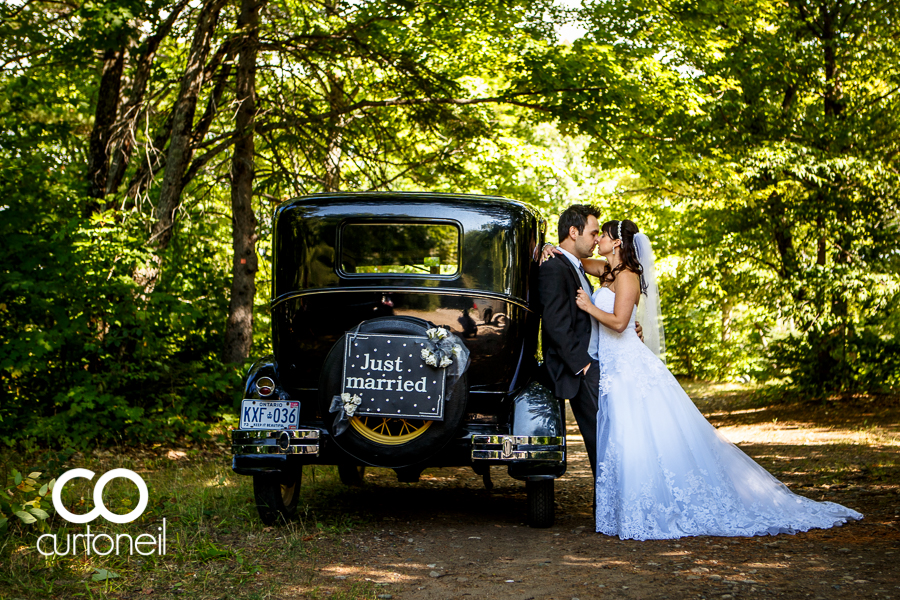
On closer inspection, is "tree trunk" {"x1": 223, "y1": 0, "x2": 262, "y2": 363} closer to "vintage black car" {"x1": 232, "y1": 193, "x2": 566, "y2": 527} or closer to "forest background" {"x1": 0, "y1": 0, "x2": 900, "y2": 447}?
"forest background" {"x1": 0, "y1": 0, "x2": 900, "y2": 447}

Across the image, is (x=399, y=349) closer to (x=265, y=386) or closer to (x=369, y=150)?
(x=265, y=386)

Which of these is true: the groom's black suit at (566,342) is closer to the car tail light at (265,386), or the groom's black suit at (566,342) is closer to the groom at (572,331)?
the groom at (572,331)

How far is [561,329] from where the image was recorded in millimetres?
5594

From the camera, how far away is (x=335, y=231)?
5609 millimetres

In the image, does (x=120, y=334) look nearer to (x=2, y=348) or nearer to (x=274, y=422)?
(x=2, y=348)

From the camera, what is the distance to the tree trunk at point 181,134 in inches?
405

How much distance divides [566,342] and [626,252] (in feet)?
2.61

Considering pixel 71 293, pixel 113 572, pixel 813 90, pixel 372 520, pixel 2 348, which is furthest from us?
pixel 813 90

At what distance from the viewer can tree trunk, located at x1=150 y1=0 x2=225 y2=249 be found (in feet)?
33.8

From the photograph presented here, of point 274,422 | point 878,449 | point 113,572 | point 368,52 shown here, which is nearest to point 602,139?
point 368,52

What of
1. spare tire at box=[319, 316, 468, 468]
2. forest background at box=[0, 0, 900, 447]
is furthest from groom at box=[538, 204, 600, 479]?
forest background at box=[0, 0, 900, 447]

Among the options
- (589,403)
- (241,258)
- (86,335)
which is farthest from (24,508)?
(241,258)

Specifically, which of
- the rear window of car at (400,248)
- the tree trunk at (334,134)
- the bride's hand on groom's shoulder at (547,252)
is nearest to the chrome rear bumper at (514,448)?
the rear window of car at (400,248)

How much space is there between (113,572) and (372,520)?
6.83 ft
